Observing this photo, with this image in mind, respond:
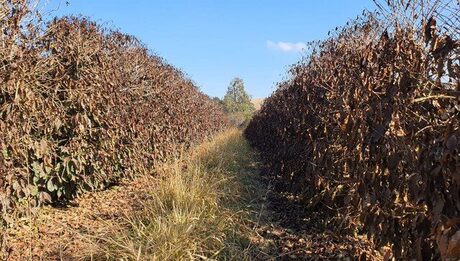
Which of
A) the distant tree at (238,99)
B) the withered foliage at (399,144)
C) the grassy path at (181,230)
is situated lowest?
the grassy path at (181,230)

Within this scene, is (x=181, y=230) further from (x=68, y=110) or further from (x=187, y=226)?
(x=68, y=110)

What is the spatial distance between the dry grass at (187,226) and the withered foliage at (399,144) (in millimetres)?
1001

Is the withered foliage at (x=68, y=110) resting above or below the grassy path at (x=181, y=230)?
above

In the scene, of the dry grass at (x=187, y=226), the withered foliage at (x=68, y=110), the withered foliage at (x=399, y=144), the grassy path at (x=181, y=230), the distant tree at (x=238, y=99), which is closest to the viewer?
the withered foliage at (x=399, y=144)

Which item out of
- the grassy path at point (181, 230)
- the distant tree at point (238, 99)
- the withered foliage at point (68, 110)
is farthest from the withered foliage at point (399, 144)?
the distant tree at point (238, 99)

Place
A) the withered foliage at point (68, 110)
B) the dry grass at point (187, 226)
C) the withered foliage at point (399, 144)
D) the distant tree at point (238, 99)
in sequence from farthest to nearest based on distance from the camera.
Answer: the distant tree at point (238, 99) < the withered foliage at point (68, 110) < the dry grass at point (187, 226) < the withered foliage at point (399, 144)

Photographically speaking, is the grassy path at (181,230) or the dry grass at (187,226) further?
the grassy path at (181,230)

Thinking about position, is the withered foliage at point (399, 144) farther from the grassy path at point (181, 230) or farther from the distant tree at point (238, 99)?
the distant tree at point (238, 99)

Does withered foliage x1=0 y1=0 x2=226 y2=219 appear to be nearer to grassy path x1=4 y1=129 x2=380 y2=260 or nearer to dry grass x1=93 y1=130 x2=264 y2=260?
grassy path x1=4 y1=129 x2=380 y2=260

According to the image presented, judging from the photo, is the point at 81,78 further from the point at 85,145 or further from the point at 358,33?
the point at 358,33

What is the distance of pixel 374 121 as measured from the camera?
3090 mm

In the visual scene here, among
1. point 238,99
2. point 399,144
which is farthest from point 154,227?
point 238,99

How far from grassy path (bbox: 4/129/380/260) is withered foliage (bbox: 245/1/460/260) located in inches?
14.8

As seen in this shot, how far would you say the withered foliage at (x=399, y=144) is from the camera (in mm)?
2033
